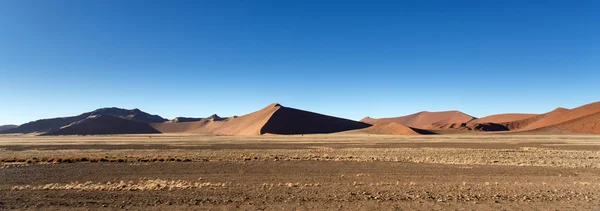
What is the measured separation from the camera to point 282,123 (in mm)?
112125

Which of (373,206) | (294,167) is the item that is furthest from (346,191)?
(294,167)

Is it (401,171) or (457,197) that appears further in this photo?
(401,171)

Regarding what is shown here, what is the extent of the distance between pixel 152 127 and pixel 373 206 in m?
167

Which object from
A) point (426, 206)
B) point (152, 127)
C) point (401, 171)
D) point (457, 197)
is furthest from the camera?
point (152, 127)

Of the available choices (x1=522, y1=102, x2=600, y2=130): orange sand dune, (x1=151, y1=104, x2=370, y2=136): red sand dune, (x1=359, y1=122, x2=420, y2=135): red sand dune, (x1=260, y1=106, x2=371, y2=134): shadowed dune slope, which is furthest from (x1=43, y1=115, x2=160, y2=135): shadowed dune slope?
(x1=522, y1=102, x2=600, y2=130): orange sand dune

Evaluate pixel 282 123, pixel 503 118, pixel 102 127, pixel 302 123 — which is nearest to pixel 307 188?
pixel 282 123

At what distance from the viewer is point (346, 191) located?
12.5 metres

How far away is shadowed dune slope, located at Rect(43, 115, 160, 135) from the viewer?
133 m

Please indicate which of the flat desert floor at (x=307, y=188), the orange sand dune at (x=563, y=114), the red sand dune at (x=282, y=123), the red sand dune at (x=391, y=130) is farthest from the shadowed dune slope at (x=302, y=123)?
the flat desert floor at (x=307, y=188)

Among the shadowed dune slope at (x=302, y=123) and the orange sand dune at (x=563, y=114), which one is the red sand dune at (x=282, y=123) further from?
the orange sand dune at (x=563, y=114)

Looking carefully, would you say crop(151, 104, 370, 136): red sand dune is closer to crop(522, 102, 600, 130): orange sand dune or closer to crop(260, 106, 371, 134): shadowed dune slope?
crop(260, 106, 371, 134): shadowed dune slope

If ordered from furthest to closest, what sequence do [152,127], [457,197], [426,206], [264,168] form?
[152,127] → [264,168] → [457,197] → [426,206]

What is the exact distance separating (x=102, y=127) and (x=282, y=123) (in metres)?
73.2

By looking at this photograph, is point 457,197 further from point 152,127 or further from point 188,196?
point 152,127
